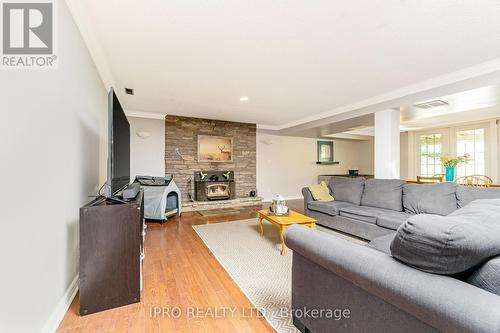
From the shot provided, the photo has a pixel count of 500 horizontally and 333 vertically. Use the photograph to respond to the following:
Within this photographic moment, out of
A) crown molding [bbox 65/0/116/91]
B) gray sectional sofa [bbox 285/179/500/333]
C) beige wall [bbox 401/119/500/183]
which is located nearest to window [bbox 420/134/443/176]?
beige wall [bbox 401/119/500/183]

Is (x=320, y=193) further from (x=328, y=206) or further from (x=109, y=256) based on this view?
(x=109, y=256)

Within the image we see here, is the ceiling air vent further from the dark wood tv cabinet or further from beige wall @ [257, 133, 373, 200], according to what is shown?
the dark wood tv cabinet

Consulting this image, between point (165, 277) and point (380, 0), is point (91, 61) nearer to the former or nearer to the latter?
point (165, 277)

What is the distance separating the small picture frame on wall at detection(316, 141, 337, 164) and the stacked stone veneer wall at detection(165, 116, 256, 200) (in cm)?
278

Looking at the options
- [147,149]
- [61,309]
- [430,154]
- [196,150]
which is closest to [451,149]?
[430,154]

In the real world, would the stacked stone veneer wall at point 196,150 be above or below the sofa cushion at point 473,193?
above

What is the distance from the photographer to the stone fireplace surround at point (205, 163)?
548cm

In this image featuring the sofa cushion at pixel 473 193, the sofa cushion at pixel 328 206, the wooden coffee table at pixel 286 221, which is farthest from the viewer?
the sofa cushion at pixel 328 206

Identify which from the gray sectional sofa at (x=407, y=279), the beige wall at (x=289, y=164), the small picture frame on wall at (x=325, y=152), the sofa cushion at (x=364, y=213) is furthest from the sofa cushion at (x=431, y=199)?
the small picture frame on wall at (x=325, y=152)

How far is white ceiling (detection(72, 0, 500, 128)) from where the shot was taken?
5.83 feet

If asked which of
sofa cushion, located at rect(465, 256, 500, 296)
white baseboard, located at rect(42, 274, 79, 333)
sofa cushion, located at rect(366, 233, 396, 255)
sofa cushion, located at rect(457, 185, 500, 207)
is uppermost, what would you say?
sofa cushion, located at rect(457, 185, 500, 207)

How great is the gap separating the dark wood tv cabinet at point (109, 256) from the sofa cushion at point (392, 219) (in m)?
2.86

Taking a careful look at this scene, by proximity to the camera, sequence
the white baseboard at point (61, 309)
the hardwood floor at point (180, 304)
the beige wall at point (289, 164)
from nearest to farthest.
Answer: the white baseboard at point (61, 309) → the hardwood floor at point (180, 304) → the beige wall at point (289, 164)

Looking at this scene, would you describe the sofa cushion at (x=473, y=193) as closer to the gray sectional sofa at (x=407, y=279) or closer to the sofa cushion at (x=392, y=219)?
the sofa cushion at (x=392, y=219)
